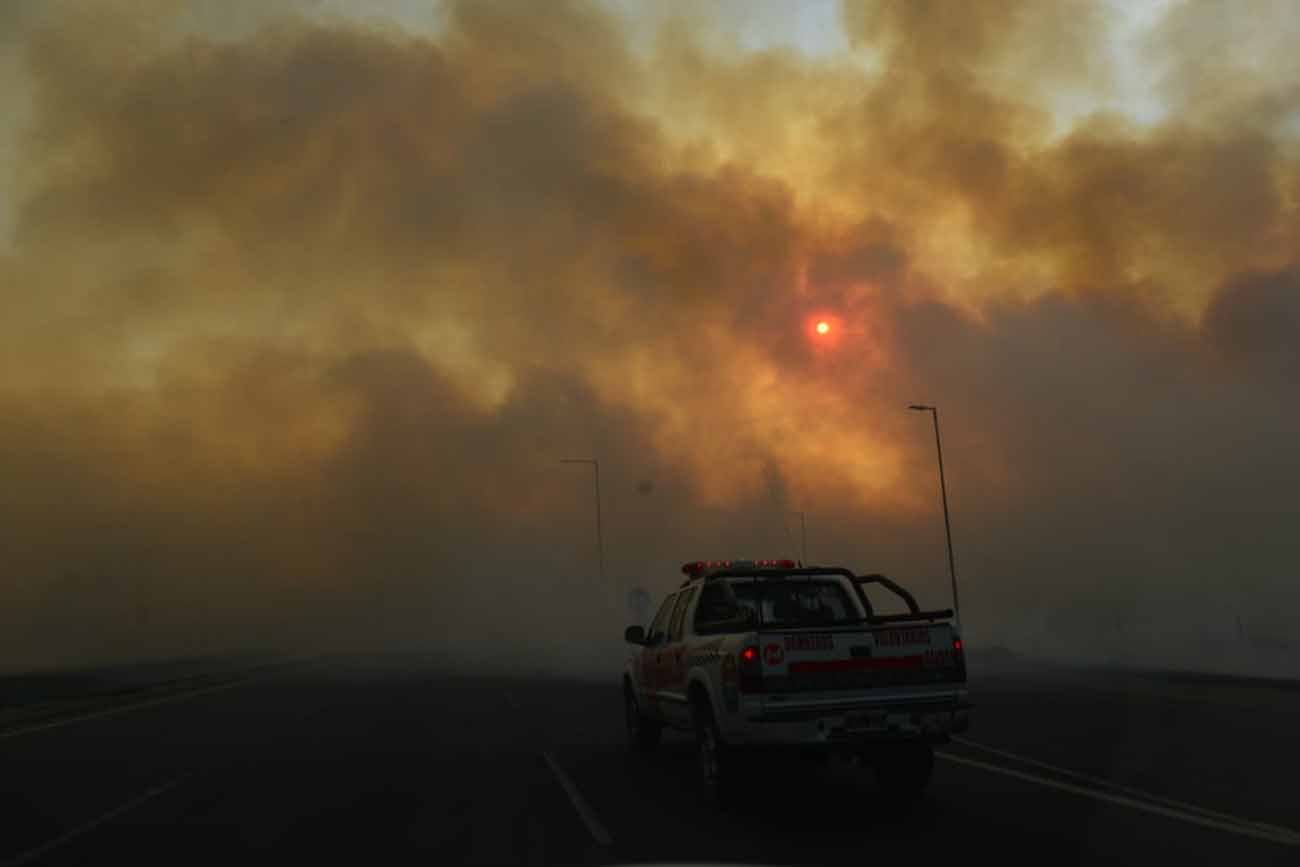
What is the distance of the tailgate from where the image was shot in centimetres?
895

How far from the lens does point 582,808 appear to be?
9031 mm

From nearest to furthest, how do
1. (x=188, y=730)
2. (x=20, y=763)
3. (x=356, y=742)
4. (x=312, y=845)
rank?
(x=312, y=845)
(x=20, y=763)
(x=356, y=742)
(x=188, y=730)

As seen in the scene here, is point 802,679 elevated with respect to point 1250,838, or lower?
elevated

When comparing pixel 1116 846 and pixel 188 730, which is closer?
pixel 1116 846

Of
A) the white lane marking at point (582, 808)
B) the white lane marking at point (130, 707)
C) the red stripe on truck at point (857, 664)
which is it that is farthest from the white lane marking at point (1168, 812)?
the white lane marking at point (130, 707)

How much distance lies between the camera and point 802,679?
8.97 m

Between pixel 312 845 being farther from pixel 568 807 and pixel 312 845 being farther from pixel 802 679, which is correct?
pixel 802 679

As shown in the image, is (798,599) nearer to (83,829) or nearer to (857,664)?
(857,664)

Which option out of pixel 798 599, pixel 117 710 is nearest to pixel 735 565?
pixel 798 599

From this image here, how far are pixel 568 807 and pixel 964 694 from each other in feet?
11.2

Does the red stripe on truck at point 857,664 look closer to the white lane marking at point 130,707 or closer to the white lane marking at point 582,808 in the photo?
the white lane marking at point 582,808

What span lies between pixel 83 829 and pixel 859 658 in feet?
20.2

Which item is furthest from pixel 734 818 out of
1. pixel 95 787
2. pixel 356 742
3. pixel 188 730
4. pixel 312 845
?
Result: pixel 188 730

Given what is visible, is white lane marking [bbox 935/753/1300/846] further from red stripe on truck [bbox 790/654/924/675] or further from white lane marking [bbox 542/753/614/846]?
white lane marking [bbox 542/753/614/846]
